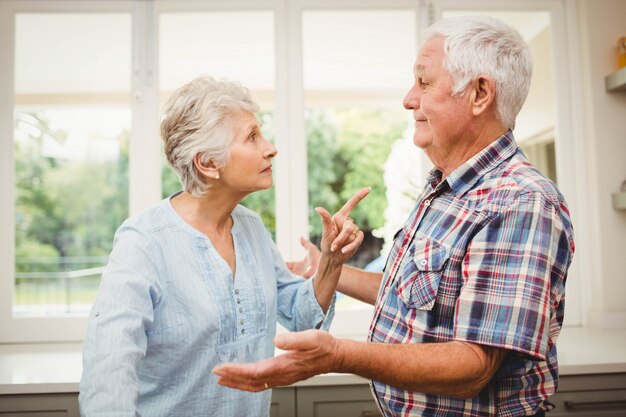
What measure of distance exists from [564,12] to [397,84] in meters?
0.85

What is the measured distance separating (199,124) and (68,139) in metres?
1.46

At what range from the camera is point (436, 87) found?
115 cm

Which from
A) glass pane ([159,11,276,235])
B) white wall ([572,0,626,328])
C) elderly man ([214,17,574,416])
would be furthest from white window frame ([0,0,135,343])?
white wall ([572,0,626,328])

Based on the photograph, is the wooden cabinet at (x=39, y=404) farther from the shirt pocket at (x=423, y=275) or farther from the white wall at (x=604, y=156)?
the white wall at (x=604, y=156)

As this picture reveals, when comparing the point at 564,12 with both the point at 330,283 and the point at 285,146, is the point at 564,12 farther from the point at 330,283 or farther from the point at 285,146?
the point at 330,283

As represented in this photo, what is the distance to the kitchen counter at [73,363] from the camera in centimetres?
168

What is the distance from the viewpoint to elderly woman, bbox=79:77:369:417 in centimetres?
114

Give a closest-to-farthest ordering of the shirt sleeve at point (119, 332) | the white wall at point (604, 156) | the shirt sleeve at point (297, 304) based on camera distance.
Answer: the shirt sleeve at point (119, 332)
the shirt sleeve at point (297, 304)
the white wall at point (604, 156)

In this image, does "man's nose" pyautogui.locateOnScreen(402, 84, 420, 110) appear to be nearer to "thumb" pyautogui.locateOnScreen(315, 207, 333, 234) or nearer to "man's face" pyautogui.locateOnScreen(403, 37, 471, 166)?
"man's face" pyautogui.locateOnScreen(403, 37, 471, 166)

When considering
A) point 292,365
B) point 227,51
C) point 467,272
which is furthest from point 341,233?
point 227,51

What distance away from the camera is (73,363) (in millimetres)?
1926

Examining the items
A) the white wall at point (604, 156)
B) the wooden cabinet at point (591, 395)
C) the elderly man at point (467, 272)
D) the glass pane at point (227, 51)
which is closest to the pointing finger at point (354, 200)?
the elderly man at point (467, 272)

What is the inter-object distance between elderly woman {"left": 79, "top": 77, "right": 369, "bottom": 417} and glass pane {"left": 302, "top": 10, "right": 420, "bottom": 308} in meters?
1.03

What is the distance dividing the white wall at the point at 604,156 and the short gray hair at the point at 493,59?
1.53 m
